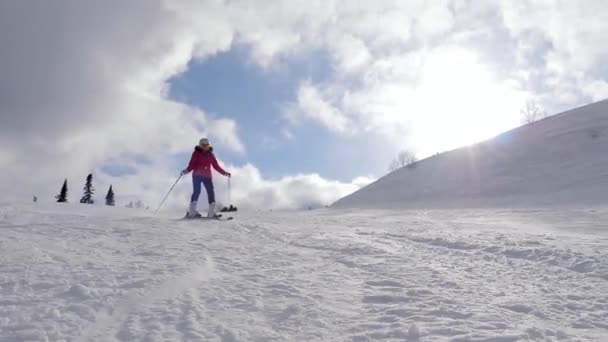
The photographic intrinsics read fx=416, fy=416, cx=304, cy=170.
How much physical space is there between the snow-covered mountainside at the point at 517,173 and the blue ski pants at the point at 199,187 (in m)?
11.4

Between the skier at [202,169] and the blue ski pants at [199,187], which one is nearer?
the blue ski pants at [199,187]

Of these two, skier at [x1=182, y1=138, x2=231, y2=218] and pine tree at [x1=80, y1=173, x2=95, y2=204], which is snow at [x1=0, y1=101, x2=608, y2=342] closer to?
skier at [x1=182, y1=138, x2=231, y2=218]

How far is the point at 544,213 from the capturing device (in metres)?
12.9

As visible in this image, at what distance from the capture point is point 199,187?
1278 centimetres

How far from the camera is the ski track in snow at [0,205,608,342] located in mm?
3492

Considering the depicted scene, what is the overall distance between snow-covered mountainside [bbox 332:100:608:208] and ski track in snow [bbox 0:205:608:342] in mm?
12081

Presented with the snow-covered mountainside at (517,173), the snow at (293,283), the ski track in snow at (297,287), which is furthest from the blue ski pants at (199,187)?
the snow-covered mountainside at (517,173)

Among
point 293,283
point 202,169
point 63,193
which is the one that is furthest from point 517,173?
point 63,193

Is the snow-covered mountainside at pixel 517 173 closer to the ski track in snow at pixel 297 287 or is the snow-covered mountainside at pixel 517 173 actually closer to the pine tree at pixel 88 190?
the ski track in snow at pixel 297 287

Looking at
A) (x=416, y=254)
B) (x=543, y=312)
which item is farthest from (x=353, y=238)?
(x=543, y=312)

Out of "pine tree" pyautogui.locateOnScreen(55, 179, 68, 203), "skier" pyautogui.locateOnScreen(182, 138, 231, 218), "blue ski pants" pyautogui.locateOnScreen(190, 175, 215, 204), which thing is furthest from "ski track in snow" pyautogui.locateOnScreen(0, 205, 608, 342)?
"pine tree" pyautogui.locateOnScreen(55, 179, 68, 203)

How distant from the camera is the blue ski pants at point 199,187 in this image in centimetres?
1258

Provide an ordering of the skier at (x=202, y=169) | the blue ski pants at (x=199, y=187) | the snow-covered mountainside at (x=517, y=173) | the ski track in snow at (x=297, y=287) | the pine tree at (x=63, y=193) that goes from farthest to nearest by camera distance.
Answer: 1. the pine tree at (x=63, y=193)
2. the snow-covered mountainside at (x=517, y=173)
3. the skier at (x=202, y=169)
4. the blue ski pants at (x=199, y=187)
5. the ski track in snow at (x=297, y=287)

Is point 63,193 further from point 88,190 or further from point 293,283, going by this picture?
point 293,283
